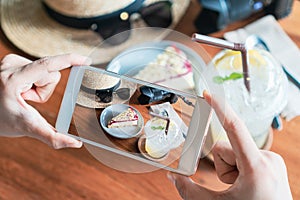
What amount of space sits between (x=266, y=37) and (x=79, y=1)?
33cm

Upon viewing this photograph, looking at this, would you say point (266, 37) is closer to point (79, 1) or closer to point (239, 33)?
point (239, 33)

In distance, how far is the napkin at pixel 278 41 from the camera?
0.90 metres

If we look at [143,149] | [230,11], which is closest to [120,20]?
[230,11]

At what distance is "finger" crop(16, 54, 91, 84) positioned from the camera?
2.40ft

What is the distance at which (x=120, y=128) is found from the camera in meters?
0.71

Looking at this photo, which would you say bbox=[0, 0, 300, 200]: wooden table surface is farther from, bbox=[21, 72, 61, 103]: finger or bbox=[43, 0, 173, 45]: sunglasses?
bbox=[43, 0, 173, 45]: sunglasses

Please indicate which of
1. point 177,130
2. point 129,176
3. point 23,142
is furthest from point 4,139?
point 177,130

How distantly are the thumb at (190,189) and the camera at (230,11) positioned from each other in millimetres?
322

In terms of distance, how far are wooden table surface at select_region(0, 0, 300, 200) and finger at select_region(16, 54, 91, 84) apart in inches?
5.3

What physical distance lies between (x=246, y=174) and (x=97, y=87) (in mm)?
227

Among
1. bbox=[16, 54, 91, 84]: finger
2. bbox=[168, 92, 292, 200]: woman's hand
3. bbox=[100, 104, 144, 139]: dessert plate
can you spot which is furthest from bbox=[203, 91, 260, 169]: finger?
bbox=[16, 54, 91, 84]: finger

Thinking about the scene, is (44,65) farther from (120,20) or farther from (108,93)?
(120,20)

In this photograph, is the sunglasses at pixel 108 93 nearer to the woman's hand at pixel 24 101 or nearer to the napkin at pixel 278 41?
the woman's hand at pixel 24 101

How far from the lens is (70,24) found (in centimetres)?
95
